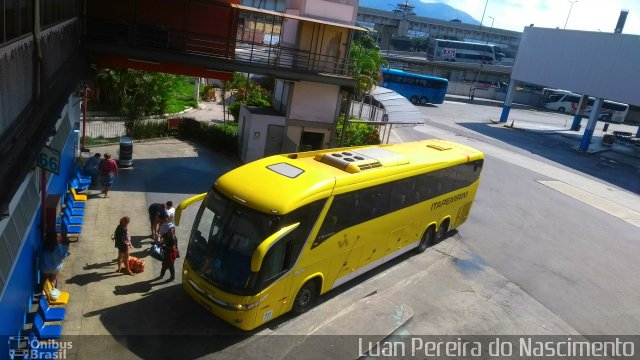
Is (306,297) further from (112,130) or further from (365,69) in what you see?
(365,69)

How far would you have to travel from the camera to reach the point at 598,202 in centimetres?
2595

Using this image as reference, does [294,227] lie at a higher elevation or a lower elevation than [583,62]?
lower

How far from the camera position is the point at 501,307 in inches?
533

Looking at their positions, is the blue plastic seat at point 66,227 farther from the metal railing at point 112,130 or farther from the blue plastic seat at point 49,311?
the metal railing at point 112,130

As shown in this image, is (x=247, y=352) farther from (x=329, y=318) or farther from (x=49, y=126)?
(x=49, y=126)

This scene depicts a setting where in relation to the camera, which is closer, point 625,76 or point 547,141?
point 625,76

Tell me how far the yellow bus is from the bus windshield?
2 cm

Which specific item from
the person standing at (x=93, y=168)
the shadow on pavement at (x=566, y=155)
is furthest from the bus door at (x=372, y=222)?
the shadow on pavement at (x=566, y=155)

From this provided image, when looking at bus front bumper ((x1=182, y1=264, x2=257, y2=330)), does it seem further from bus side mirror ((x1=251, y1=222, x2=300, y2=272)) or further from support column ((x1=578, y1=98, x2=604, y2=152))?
support column ((x1=578, y1=98, x2=604, y2=152))

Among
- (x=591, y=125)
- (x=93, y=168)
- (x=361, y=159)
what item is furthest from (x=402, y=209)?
(x=591, y=125)

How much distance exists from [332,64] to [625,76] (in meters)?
27.4

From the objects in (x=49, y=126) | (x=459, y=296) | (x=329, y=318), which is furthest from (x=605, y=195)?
(x=49, y=126)

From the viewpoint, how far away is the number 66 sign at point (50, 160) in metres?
9.23

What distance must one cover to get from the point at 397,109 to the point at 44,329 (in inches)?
884
